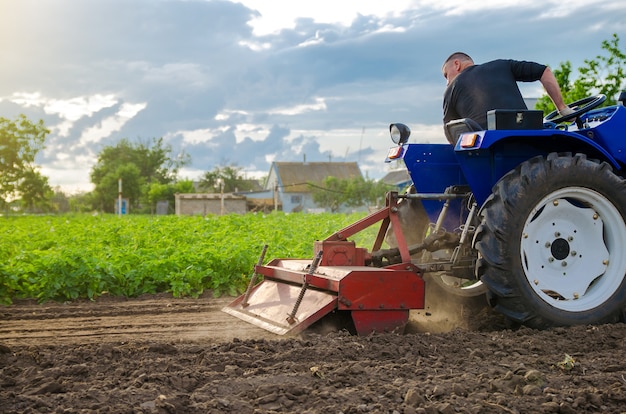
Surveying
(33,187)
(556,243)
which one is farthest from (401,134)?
(33,187)

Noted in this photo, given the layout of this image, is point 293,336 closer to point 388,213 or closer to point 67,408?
point 388,213

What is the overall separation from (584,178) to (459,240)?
1031 mm

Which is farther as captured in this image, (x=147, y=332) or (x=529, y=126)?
(x=147, y=332)

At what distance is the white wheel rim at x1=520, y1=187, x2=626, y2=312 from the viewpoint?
5.33 meters

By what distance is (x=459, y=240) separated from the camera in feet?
18.7

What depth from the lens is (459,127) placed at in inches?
223

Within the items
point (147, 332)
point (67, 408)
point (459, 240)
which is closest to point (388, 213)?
point (459, 240)

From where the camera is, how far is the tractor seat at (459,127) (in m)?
5.54

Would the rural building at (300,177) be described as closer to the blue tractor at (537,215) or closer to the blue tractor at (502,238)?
the blue tractor at (502,238)

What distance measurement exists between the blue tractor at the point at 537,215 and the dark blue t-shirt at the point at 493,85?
340 millimetres

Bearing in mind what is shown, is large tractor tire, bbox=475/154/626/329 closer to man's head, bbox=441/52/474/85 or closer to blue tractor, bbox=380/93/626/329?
blue tractor, bbox=380/93/626/329

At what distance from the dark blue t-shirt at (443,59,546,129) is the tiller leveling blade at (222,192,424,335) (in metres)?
1.02

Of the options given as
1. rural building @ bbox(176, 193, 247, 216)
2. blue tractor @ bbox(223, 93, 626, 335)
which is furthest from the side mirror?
rural building @ bbox(176, 193, 247, 216)

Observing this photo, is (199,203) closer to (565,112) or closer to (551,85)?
(565,112)
